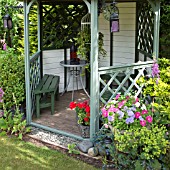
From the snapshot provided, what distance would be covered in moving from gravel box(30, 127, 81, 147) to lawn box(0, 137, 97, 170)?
10.0 inches

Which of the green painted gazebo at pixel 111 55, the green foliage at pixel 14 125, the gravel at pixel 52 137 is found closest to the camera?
the green painted gazebo at pixel 111 55

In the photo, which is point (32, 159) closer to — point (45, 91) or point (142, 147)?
point (142, 147)

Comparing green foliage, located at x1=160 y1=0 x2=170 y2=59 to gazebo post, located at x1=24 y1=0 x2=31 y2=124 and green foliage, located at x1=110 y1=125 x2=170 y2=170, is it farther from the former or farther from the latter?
green foliage, located at x1=110 y1=125 x2=170 y2=170

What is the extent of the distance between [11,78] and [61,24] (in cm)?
193

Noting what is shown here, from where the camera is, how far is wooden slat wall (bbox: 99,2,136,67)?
6.73m

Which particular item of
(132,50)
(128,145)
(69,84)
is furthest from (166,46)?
(128,145)

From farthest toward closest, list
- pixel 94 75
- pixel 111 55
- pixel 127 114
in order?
pixel 111 55
pixel 94 75
pixel 127 114

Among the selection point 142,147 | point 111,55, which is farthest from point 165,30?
point 142,147

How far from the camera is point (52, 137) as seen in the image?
5.28 metres

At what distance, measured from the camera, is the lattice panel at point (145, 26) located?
6230 mm

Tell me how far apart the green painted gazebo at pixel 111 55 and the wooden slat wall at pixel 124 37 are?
21 millimetres

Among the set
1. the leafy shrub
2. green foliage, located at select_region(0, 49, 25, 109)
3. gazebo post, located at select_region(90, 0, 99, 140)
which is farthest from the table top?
gazebo post, located at select_region(90, 0, 99, 140)

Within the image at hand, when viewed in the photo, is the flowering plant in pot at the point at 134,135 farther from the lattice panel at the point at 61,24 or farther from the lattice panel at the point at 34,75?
the lattice panel at the point at 61,24

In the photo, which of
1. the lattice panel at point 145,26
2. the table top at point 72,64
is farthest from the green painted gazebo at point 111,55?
the table top at point 72,64
